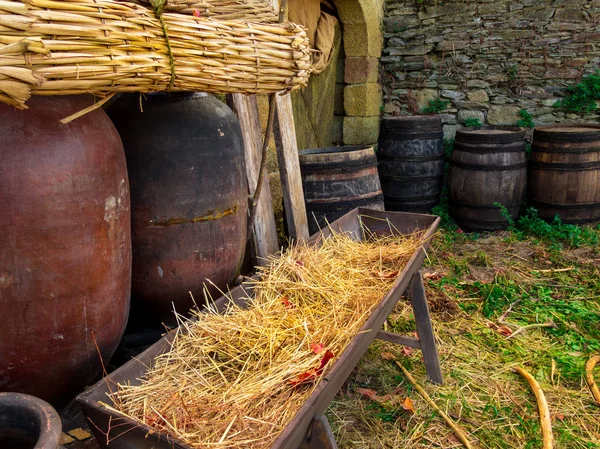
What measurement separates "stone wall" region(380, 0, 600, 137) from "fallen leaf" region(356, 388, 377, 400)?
4.44 m

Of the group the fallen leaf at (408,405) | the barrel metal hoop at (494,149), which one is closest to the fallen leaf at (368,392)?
the fallen leaf at (408,405)

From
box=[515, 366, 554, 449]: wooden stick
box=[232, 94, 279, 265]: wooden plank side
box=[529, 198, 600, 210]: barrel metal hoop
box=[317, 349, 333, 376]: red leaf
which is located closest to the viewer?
box=[317, 349, 333, 376]: red leaf

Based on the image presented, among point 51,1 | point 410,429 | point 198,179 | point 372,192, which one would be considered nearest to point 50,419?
point 51,1

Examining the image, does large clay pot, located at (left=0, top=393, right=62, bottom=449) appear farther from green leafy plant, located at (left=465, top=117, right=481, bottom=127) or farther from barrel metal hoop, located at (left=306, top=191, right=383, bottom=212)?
green leafy plant, located at (left=465, top=117, right=481, bottom=127)

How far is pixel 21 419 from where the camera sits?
1071mm

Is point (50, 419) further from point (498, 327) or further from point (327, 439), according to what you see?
point (498, 327)

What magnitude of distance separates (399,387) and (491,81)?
4.64 metres

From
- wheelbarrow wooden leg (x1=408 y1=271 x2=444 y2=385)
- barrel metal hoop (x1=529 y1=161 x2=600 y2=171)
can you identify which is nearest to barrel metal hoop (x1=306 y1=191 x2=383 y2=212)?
wheelbarrow wooden leg (x1=408 y1=271 x2=444 y2=385)

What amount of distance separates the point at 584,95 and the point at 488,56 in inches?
45.9

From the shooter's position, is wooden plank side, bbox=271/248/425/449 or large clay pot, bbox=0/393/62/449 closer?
large clay pot, bbox=0/393/62/449

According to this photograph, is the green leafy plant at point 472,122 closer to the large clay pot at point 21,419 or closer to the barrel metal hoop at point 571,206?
the barrel metal hoop at point 571,206

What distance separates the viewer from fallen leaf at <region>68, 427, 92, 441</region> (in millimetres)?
1534

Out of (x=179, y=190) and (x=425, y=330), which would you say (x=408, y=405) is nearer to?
(x=425, y=330)

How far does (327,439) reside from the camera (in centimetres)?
137
